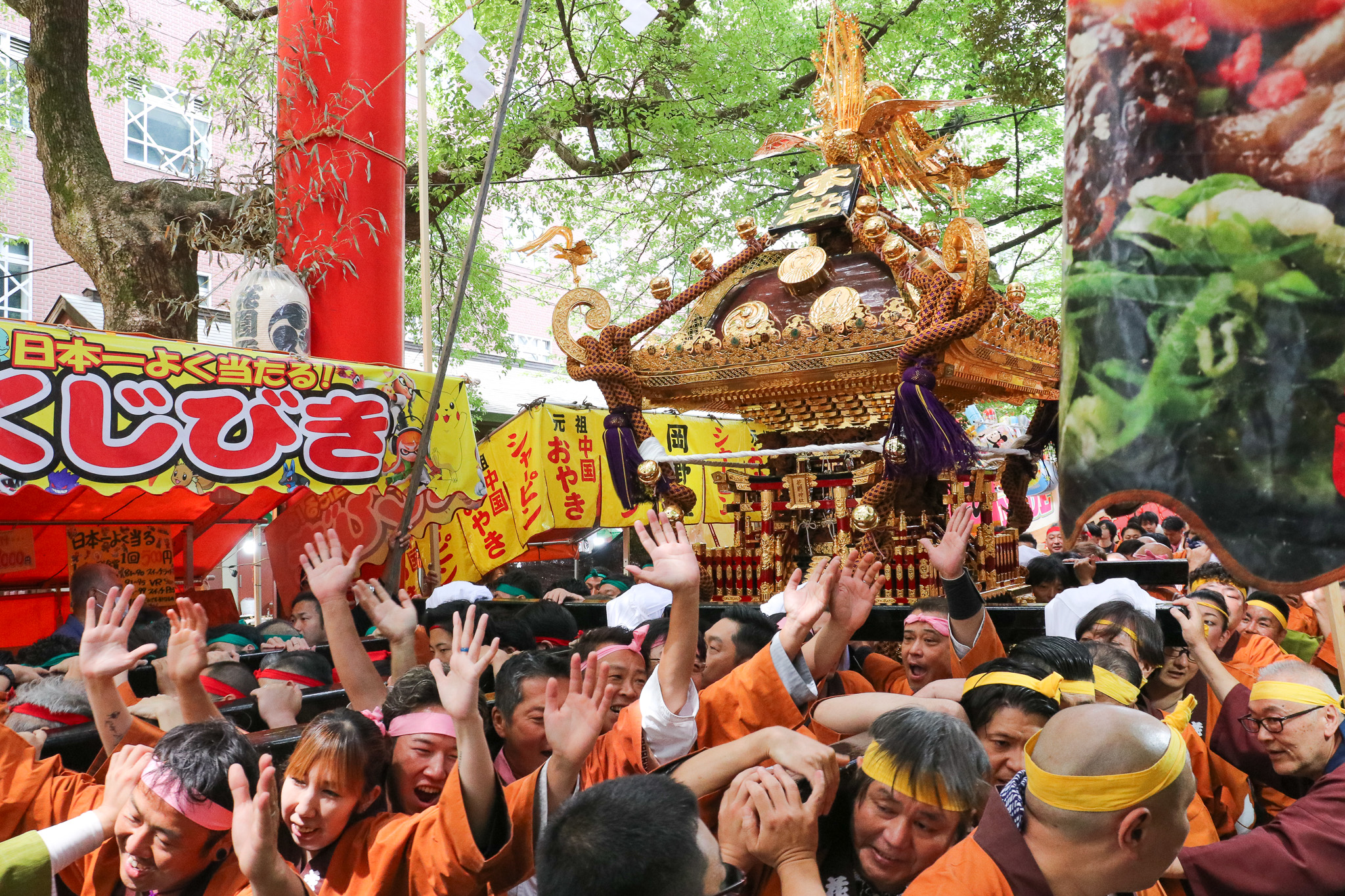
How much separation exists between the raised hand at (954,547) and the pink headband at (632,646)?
1.16m

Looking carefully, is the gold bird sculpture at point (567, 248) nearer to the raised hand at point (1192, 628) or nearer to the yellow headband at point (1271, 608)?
the raised hand at point (1192, 628)

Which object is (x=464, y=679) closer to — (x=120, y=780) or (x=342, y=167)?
(x=120, y=780)

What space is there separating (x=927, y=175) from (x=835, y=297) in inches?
57.3

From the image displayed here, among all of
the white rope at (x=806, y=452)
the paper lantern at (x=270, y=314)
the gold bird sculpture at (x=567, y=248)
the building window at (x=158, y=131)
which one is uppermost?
the building window at (x=158, y=131)

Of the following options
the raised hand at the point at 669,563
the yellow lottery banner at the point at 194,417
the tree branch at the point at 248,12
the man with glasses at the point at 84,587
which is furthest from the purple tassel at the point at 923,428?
the tree branch at the point at 248,12

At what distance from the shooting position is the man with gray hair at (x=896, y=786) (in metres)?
2.06

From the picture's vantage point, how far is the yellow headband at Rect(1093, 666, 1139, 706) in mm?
2883

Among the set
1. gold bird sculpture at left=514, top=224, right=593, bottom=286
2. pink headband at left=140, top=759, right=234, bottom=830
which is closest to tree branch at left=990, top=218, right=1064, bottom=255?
gold bird sculpture at left=514, top=224, right=593, bottom=286

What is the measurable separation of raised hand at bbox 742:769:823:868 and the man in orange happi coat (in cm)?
186

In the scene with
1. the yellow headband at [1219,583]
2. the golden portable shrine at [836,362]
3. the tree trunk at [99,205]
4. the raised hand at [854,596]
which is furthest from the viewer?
the tree trunk at [99,205]

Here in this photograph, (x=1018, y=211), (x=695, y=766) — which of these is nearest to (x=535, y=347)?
(x=1018, y=211)

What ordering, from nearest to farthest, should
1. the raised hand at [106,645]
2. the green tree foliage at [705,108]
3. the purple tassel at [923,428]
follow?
the raised hand at [106,645]
the purple tassel at [923,428]
the green tree foliage at [705,108]

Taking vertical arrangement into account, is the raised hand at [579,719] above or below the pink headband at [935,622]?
above

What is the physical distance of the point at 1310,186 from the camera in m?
1.57
